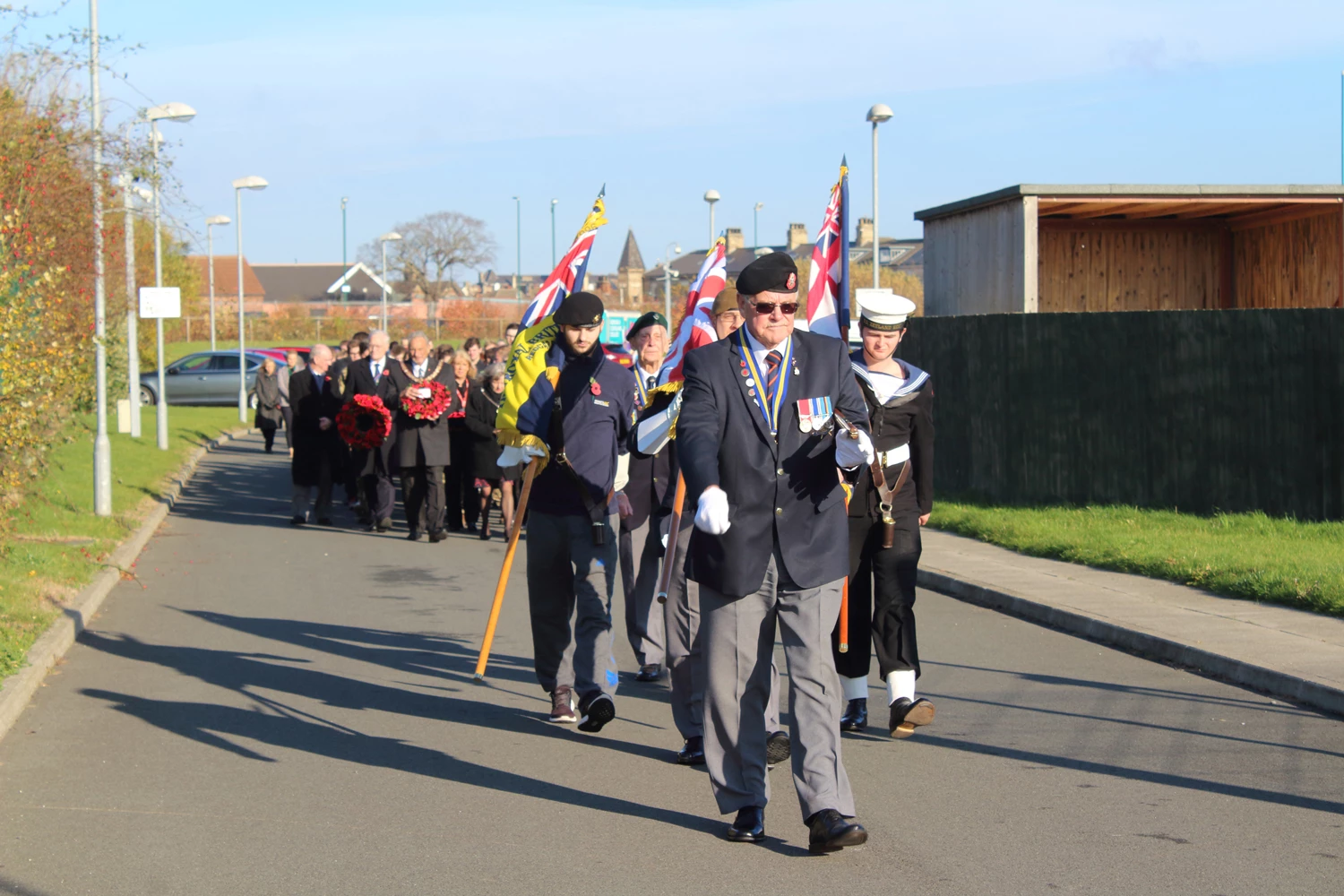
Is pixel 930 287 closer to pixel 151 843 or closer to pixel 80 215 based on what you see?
pixel 80 215

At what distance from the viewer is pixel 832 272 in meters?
6.99

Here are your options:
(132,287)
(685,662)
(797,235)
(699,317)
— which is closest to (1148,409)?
(699,317)

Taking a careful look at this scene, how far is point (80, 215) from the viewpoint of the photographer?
1586cm

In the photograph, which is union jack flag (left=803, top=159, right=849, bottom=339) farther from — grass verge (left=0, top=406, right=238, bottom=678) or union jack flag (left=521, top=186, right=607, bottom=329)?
grass verge (left=0, top=406, right=238, bottom=678)

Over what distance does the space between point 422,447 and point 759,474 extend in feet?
34.1

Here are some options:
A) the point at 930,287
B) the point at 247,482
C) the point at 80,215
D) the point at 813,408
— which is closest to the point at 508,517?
the point at 80,215

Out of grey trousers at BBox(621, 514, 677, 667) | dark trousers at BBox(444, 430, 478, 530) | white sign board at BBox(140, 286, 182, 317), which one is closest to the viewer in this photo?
grey trousers at BBox(621, 514, 677, 667)

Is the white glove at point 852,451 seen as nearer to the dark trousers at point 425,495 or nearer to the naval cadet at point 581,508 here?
the naval cadet at point 581,508

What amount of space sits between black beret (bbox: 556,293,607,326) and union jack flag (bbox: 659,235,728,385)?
1.78ft

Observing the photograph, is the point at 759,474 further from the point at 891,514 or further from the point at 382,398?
the point at 382,398

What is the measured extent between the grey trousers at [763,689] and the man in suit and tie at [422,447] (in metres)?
10.2

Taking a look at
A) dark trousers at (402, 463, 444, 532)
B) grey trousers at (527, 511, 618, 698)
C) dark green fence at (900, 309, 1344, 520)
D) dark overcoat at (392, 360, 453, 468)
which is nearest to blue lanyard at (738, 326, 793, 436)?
grey trousers at (527, 511, 618, 698)

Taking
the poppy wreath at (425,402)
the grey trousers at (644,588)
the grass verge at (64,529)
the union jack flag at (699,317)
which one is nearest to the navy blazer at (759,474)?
the union jack flag at (699,317)

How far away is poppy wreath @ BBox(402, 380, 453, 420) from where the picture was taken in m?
15.1
